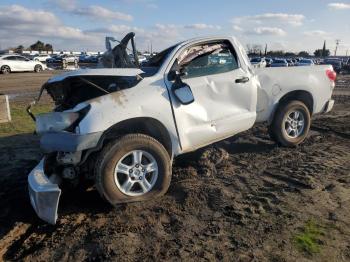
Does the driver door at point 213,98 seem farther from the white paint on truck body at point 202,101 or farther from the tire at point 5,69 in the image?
the tire at point 5,69

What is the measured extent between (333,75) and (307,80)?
0.76 meters

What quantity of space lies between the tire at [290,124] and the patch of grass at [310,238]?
2931 mm

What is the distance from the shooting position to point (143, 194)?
4914 mm

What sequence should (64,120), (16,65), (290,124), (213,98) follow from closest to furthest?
(64,120) < (213,98) < (290,124) < (16,65)

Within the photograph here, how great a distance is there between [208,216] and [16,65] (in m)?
31.1

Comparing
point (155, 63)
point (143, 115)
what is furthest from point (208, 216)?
point (155, 63)

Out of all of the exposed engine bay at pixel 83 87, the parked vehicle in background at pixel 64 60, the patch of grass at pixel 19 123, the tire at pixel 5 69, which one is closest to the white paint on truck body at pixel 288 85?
the exposed engine bay at pixel 83 87

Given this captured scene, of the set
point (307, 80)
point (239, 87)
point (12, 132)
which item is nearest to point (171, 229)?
point (239, 87)

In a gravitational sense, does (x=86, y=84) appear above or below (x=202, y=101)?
above

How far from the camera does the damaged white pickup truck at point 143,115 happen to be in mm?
4629

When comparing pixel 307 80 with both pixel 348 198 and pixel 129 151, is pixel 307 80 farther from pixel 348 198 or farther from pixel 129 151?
pixel 129 151

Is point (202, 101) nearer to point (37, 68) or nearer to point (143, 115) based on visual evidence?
point (143, 115)

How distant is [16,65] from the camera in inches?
1268

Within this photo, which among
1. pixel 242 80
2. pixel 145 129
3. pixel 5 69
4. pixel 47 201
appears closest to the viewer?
pixel 47 201
